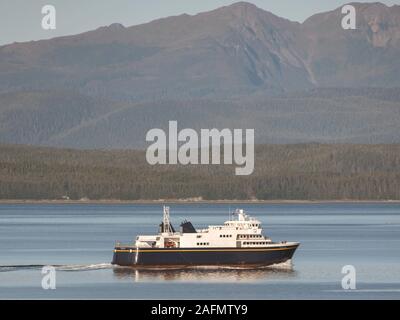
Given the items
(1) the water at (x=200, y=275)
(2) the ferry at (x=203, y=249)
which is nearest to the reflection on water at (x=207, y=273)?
(1) the water at (x=200, y=275)

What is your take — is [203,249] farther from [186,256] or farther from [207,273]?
[207,273]

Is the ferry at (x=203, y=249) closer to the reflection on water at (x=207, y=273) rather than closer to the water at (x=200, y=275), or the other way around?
the reflection on water at (x=207, y=273)

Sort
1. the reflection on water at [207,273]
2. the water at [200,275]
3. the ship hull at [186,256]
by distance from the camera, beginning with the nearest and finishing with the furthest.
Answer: the water at [200,275], the reflection on water at [207,273], the ship hull at [186,256]

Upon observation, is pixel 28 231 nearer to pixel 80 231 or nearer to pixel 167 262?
pixel 80 231

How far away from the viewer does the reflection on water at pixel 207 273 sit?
330 feet

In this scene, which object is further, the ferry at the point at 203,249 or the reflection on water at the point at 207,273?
the ferry at the point at 203,249

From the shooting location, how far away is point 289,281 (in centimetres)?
9850

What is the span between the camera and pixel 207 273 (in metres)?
104

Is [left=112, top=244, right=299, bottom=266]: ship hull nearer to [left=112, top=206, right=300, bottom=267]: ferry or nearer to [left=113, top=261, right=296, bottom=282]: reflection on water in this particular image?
[left=112, top=206, right=300, bottom=267]: ferry

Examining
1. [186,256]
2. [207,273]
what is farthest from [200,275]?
[186,256]

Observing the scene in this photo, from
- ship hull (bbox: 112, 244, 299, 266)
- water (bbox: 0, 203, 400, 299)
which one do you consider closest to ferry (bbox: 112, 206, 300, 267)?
ship hull (bbox: 112, 244, 299, 266)

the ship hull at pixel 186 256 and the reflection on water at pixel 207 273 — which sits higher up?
the ship hull at pixel 186 256

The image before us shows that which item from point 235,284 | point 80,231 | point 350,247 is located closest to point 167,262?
point 235,284
